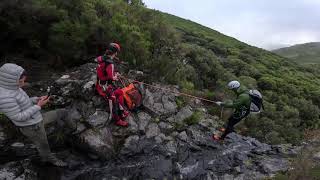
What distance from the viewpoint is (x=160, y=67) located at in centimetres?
1432

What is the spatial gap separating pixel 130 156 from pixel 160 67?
450 cm

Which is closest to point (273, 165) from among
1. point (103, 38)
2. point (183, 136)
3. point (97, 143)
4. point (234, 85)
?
point (234, 85)

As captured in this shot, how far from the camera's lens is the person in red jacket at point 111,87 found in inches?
417

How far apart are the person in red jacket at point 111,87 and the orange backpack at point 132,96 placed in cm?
23

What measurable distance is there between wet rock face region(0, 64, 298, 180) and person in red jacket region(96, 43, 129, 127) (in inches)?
11.7

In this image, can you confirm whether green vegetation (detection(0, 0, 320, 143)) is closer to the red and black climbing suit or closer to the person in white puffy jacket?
the red and black climbing suit

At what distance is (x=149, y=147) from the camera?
11.2 m

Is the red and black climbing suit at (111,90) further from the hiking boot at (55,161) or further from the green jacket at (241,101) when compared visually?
the green jacket at (241,101)

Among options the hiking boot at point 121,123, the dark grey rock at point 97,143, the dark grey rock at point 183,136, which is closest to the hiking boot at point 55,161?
the dark grey rock at point 97,143

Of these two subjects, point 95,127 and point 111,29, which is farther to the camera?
point 111,29

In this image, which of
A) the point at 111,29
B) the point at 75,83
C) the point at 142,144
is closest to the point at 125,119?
the point at 142,144

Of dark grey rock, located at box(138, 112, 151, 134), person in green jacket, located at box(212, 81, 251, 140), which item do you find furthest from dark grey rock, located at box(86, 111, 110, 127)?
person in green jacket, located at box(212, 81, 251, 140)

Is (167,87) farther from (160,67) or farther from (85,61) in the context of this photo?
(85,61)

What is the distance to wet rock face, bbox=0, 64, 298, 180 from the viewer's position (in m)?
10.1
